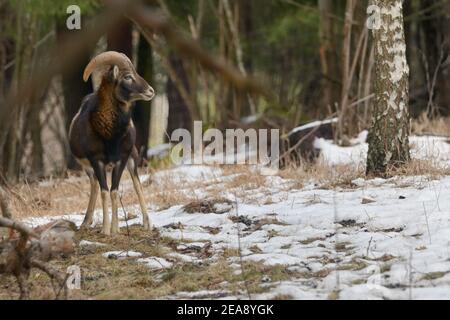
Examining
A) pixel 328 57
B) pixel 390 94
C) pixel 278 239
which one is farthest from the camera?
pixel 328 57

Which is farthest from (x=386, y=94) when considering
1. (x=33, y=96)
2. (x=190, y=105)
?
(x=33, y=96)

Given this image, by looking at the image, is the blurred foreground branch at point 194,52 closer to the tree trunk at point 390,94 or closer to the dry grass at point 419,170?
the dry grass at point 419,170

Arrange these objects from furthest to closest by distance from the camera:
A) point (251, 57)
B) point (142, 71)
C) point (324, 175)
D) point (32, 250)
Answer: point (251, 57), point (142, 71), point (324, 175), point (32, 250)

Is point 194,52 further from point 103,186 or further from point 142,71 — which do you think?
point 142,71

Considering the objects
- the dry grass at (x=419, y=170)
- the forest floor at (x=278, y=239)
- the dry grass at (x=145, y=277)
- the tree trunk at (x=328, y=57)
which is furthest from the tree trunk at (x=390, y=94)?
the tree trunk at (x=328, y=57)

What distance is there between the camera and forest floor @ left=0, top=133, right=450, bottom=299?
5.35 m

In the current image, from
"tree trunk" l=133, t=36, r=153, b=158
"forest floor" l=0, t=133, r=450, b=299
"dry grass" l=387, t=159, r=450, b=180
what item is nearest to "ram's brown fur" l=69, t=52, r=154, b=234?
"forest floor" l=0, t=133, r=450, b=299

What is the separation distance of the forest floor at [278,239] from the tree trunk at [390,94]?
295 mm

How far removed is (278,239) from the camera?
274 inches

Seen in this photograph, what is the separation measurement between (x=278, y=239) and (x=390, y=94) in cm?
284

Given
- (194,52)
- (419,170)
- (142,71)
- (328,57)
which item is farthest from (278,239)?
(142,71)

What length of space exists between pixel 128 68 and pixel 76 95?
32.1 feet

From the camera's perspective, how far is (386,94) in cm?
898

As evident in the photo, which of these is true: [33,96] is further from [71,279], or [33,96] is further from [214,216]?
[214,216]
